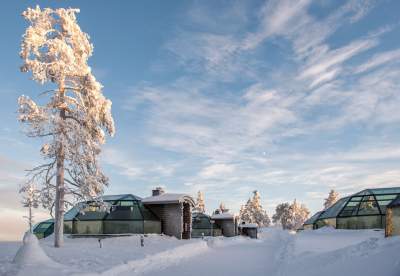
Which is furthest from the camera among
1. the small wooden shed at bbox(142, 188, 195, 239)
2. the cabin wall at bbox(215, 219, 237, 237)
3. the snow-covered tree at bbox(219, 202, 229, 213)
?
the snow-covered tree at bbox(219, 202, 229, 213)

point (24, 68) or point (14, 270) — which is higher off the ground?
point (24, 68)

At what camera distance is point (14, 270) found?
10320 millimetres

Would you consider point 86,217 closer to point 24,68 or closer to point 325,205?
point 24,68

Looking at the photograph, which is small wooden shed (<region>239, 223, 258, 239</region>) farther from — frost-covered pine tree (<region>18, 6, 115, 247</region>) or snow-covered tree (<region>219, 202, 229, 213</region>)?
frost-covered pine tree (<region>18, 6, 115, 247</region>)

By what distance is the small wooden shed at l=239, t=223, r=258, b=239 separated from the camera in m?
55.7

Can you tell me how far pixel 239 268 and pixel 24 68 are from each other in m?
15.5

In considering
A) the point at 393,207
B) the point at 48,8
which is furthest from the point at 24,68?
the point at 393,207

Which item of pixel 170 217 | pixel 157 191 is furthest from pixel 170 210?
pixel 157 191

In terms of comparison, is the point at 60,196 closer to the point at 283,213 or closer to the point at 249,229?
the point at 249,229

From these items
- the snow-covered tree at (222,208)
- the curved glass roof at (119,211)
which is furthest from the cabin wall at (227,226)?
the curved glass roof at (119,211)

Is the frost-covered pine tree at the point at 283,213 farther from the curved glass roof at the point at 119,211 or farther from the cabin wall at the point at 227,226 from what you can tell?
the curved glass roof at the point at 119,211

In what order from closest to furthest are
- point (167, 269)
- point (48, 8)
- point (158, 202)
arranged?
point (167, 269) < point (48, 8) < point (158, 202)

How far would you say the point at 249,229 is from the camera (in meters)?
58.5

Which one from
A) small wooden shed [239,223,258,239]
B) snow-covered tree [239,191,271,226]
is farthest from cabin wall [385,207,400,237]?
A: snow-covered tree [239,191,271,226]
